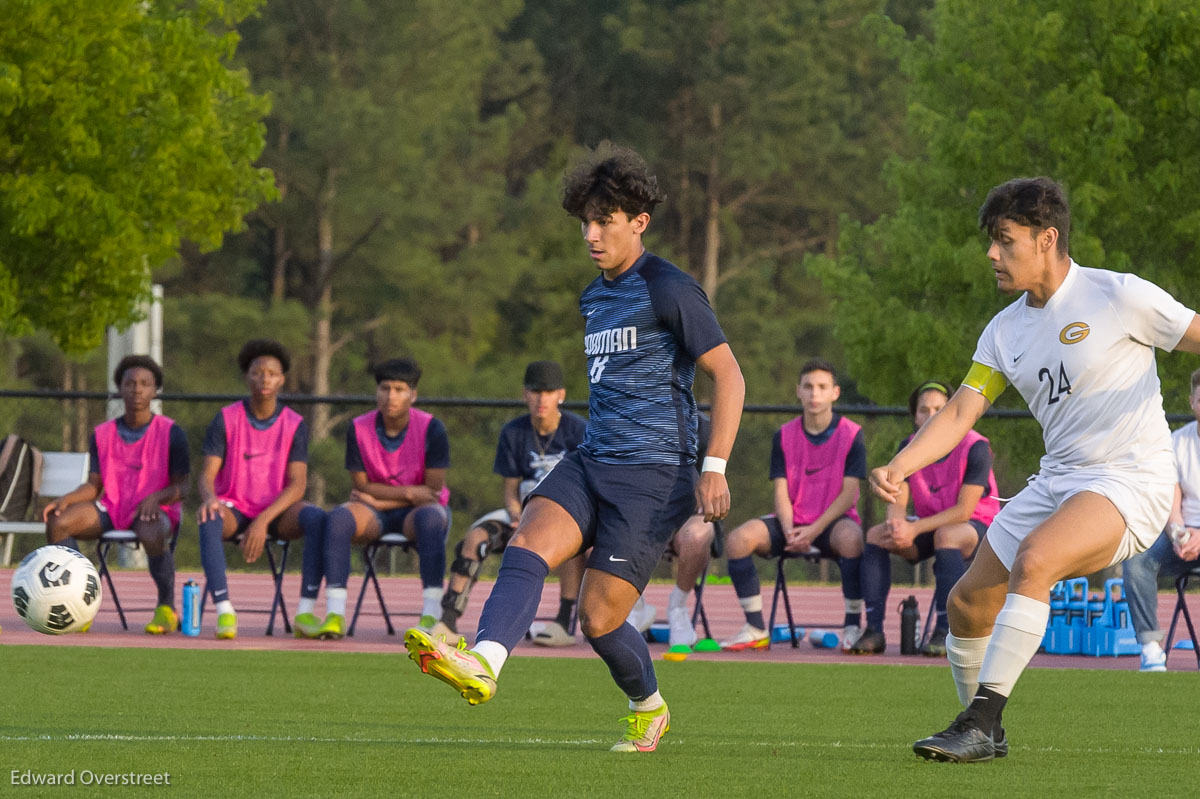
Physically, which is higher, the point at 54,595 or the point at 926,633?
the point at 54,595

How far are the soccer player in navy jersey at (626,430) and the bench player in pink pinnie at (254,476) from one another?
5600 mm

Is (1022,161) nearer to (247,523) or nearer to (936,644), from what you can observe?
(936,644)

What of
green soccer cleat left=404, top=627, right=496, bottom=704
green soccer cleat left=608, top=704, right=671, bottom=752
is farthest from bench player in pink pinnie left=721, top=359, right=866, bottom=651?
green soccer cleat left=404, top=627, right=496, bottom=704

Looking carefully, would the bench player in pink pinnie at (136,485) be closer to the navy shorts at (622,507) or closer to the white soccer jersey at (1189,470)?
the navy shorts at (622,507)

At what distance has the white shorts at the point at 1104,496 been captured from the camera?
582 centimetres

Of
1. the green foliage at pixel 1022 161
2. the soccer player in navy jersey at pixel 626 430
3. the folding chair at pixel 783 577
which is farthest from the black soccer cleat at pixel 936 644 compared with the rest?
the green foliage at pixel 1022 161

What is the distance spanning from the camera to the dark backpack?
15.5 m

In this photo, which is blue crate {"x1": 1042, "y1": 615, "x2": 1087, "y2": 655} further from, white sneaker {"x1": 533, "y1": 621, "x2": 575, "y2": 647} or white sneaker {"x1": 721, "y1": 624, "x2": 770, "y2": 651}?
white sneaker {"x1": 533, "y1": 621, "x2": 575, "y2": 647}

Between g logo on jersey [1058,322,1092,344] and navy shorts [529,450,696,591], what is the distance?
1.38 m

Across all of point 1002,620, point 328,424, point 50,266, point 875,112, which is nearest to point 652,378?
point 1002,620

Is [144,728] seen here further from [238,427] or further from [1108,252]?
[1108,252]

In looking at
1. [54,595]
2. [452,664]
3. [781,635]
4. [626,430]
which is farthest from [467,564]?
[452,664]

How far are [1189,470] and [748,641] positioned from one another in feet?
9.62

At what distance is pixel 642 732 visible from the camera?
6.24 m
